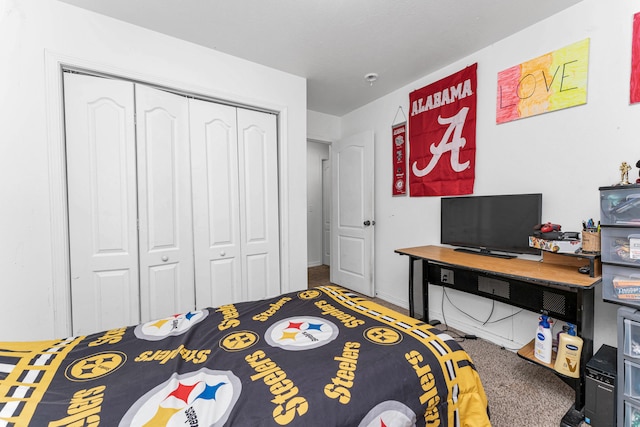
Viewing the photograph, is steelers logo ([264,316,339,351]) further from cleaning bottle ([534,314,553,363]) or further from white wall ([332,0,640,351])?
white wall ([332,0,640,351])

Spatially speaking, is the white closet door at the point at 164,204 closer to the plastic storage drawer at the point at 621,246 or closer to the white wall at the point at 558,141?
the white wall at the point at 558,141

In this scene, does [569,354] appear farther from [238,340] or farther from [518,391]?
[238,340]

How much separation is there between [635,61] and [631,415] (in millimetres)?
1967

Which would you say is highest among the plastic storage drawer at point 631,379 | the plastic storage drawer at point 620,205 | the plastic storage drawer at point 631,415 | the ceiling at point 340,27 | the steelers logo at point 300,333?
the ceiling at point 340,27

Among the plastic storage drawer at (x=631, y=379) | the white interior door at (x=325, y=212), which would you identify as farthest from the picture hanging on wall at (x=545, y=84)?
the white interior door at (x=325, y=212)

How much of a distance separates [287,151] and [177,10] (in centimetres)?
134

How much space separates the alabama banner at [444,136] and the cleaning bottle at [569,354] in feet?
4.28

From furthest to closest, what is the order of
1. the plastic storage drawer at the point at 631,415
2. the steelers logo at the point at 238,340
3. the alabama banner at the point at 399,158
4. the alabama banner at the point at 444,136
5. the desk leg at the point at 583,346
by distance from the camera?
the alabama banner at the point at 399,158 < the alabama banner at the point at 444,136 < the desk leg at the point at 583,346 < the plastic storage drawer at the point at 631,415 < the steelers logo at the point at 238,340

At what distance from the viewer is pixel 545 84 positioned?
6.63 ft

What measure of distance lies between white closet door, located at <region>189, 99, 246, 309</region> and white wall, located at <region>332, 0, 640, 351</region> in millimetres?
1987

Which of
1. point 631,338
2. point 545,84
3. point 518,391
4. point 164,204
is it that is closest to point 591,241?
point 631,338

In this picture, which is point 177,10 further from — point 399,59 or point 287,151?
point 399,59

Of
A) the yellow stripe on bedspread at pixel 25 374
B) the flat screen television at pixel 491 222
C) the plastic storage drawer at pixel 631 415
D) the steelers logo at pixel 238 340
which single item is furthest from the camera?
the flat screen television at pixel 491 222

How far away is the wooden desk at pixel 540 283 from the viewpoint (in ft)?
4.91
